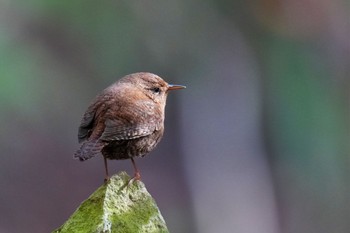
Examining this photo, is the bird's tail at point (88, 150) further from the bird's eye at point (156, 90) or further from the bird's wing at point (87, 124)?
the bird's eye at point (156, 90)

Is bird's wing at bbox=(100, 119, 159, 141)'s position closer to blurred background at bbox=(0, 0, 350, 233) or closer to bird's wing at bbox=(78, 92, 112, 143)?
bird's wing at bbox=(78, 92, 112, 143)

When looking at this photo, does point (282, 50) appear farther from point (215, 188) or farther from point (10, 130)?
point (10, 130)

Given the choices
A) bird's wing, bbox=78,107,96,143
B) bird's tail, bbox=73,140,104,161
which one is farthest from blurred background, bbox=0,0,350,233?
bird's tail, bbox=73,140,104,161

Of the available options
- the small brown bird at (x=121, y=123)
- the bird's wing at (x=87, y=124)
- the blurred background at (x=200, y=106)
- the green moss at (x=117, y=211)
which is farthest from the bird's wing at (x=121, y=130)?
the blurred background at (x=200, y=106)

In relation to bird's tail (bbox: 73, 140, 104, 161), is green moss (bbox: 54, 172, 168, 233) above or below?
below

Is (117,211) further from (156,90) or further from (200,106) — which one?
(200,106)

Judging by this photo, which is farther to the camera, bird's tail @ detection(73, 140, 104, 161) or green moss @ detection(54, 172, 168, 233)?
bird's tail @ detection(73, 140, 104, 161)
